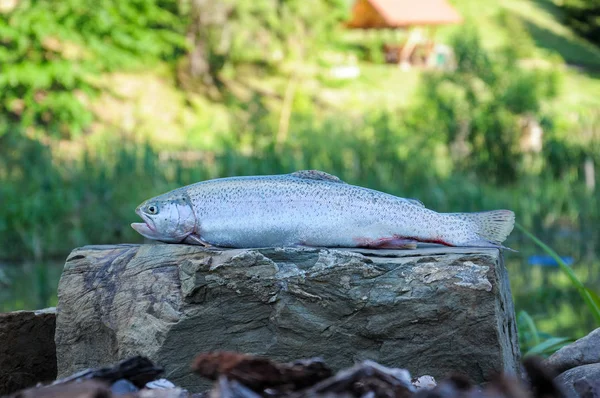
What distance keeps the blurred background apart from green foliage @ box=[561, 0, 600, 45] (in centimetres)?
452

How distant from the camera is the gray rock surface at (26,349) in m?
3.12

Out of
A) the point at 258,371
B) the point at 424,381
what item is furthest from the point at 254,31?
the point at 258,371

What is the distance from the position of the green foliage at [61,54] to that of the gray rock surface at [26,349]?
11897 millimetres

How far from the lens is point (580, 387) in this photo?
1989mm

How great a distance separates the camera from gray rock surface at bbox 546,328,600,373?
121 inches

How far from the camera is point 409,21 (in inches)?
1167

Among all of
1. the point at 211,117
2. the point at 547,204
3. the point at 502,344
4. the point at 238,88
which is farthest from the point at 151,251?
the point at 238,88

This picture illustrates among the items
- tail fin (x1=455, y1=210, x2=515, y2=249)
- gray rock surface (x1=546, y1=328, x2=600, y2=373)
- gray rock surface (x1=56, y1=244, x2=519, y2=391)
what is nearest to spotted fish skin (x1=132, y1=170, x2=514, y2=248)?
tail fin (x1=455, y1=210, x2=515, y2=249)

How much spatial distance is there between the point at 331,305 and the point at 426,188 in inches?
287

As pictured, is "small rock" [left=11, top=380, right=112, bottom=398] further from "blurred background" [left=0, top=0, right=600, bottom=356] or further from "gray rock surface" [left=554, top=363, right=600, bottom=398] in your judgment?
"blurred background" [left=0, top=0, right=600, bottom=356]

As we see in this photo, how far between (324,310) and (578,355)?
1037mm

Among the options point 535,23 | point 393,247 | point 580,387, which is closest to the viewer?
point 580,387

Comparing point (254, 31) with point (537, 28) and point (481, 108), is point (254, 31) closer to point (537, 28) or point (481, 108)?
point (481, 108)

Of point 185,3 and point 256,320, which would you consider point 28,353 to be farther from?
point 185,3
